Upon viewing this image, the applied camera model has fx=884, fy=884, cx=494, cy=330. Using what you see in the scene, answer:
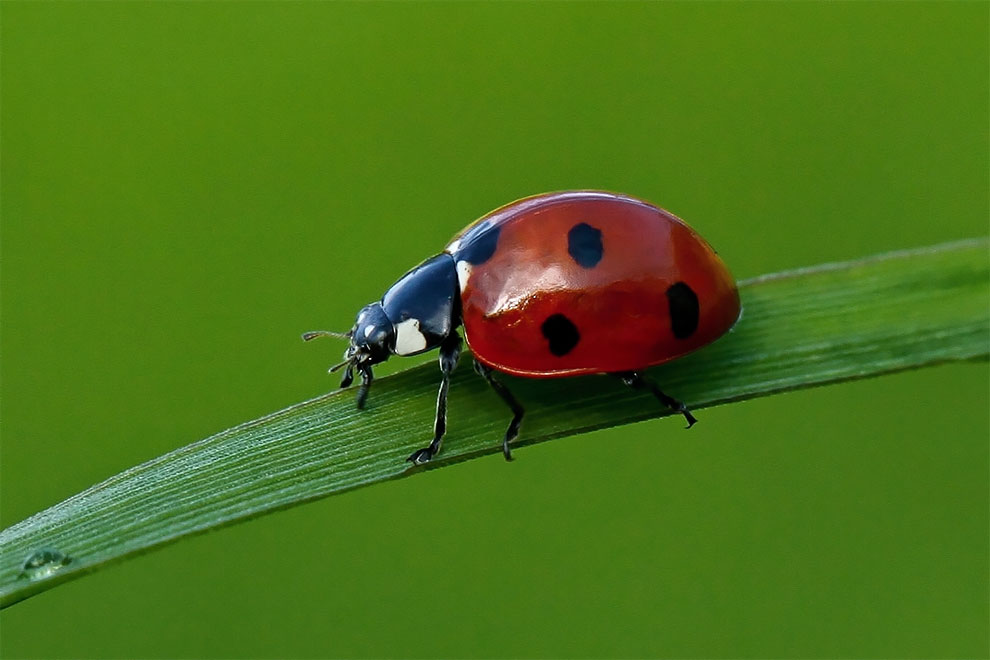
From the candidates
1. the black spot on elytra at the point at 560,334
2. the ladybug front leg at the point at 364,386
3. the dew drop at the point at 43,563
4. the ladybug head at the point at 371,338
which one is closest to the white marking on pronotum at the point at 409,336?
the ladybug head at the point at 371,338

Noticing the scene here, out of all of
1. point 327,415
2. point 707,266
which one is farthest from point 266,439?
point 707,266

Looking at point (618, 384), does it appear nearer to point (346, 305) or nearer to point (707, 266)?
point (707, 266)

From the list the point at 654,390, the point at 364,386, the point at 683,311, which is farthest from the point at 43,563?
the point at 683,311

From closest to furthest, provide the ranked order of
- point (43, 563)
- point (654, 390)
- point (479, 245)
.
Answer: point (43, 563)
point (654, 390)
point (479, 245)

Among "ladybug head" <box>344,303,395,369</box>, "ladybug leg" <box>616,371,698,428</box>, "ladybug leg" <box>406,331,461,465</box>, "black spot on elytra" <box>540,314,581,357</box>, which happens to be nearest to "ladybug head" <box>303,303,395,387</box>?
"ladybug head" <box>344,303,395,369</box>

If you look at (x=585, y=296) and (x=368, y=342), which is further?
(x=368, y=342)

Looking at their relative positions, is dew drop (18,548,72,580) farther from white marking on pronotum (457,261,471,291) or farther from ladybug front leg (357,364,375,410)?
white marking on pronotum (457,261,471,291)

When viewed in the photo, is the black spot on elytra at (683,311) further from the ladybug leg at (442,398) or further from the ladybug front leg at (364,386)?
the ladybug front leg at (364,386)

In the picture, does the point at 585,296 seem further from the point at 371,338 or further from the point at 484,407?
the point at 371,338
